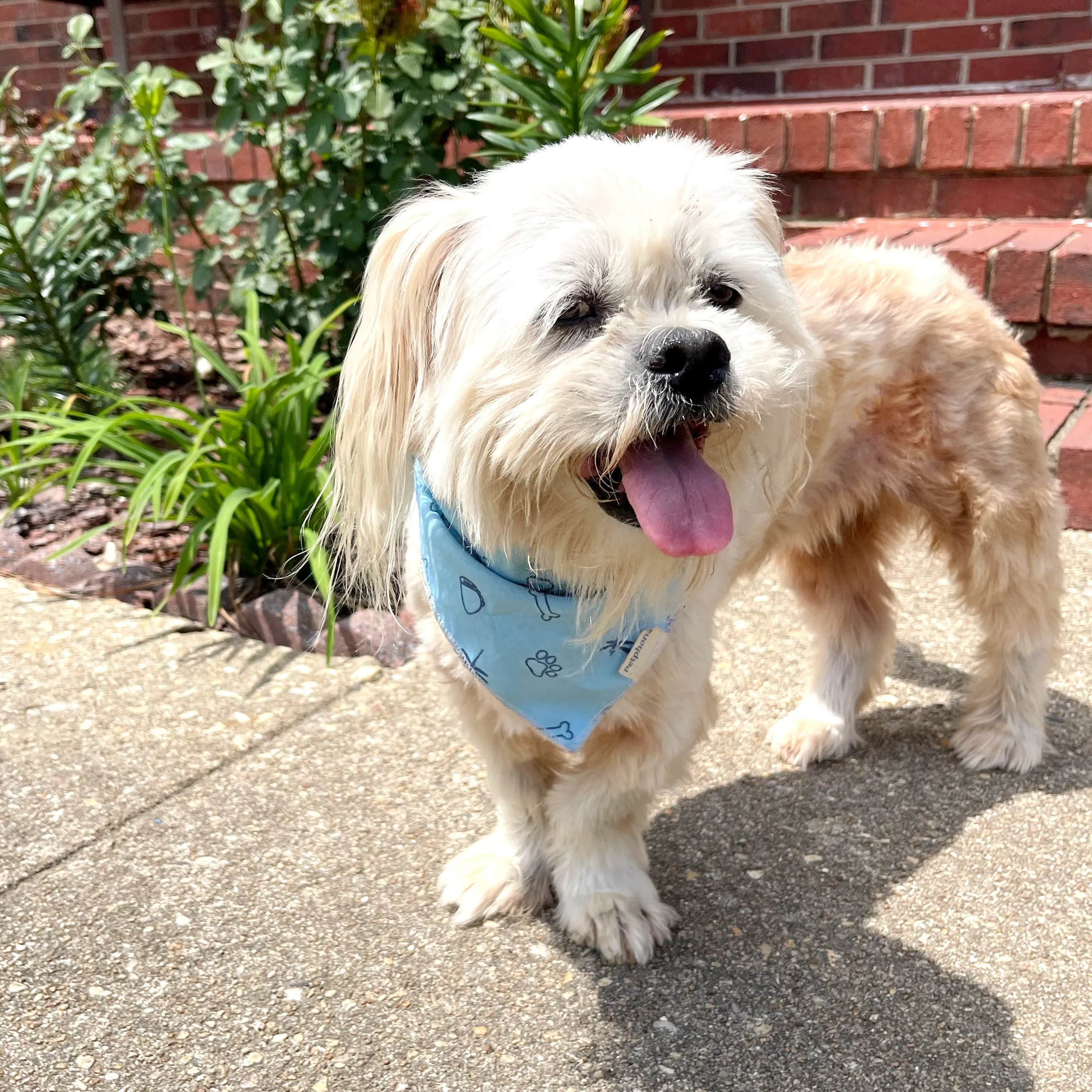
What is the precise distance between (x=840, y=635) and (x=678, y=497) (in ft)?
5.17

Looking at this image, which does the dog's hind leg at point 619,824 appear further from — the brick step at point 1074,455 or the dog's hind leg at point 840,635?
the brick step at point 1074,455

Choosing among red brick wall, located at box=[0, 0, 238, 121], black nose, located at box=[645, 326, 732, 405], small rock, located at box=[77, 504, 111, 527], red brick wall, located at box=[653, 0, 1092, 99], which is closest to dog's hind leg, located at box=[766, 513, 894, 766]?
black nose, located at box=[645, 326, 732, 405]

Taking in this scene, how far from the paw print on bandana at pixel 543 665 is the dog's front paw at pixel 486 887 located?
1.90ft

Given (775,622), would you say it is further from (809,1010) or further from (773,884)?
(809,1010)

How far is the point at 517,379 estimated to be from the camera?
72.4 inches

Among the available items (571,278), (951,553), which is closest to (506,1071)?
→ (571,278)

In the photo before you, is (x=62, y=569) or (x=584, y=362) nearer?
(x=584, y=362)

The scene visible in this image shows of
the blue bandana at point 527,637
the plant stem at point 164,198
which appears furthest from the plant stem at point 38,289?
the blue bandana at point 527,637

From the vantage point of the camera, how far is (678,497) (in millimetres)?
1828

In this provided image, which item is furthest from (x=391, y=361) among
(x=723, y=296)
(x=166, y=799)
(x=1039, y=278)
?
(x=1039, y=278)

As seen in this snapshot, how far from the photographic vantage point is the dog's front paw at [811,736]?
3.03m

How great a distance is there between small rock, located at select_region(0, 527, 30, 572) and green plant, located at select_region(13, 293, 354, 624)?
1.47ft

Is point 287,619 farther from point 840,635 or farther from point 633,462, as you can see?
point 633,462

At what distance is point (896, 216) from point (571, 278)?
4.08 m
